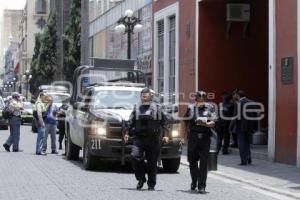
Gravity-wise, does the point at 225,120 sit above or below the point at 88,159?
above

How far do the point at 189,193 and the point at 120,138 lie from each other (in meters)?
3.46

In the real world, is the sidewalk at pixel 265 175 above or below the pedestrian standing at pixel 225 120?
below

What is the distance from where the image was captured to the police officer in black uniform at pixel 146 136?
481 inches

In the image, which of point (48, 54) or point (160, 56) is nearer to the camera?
point (160, 56)

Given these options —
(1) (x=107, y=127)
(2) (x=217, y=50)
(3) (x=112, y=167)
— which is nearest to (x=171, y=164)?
(3) (x=112, y=167)

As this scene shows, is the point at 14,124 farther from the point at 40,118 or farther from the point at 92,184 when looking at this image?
the point at 92,184

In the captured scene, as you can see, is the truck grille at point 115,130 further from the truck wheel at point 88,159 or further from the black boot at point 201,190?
the black boot at point 201,190

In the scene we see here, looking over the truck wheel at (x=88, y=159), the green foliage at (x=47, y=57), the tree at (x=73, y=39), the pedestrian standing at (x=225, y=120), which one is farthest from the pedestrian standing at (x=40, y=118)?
the green foliage at (x=47, y=57)

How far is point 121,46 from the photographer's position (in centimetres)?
3853

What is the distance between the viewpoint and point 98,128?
598 inches

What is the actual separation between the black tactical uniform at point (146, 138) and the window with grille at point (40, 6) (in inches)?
4272

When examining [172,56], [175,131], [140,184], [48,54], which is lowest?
[140,184]

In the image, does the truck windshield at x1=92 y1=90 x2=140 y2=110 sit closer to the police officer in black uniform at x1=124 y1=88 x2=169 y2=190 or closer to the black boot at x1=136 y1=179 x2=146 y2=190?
the police officer in black uniform at x1=124 y1=88 x2=169 y2=190

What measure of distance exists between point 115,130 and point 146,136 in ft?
9.66
